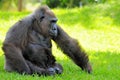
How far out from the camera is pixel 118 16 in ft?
52.1

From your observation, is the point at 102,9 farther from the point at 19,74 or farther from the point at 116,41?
the point at 19,74

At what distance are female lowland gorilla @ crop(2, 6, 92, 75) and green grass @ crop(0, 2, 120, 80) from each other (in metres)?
0.20

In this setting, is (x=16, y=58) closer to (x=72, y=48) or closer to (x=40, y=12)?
(x=40, y=12)

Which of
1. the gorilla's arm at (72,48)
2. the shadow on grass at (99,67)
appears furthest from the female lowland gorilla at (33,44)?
the shadow on grass at (99,67)

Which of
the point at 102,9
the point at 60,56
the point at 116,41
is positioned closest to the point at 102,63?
the point at 60,56

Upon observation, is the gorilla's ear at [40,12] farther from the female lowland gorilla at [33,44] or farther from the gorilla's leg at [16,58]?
the gorilla's leg at [16,58]

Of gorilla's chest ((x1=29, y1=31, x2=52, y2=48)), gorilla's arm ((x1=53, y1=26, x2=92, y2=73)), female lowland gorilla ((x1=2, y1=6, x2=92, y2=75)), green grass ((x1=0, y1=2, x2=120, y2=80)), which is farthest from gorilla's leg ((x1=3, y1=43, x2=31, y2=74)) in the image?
gorilla's arm ((x1=53, y1=26, x2=92, y2=73))

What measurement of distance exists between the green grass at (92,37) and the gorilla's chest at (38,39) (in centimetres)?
57

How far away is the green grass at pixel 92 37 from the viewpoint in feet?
24.6

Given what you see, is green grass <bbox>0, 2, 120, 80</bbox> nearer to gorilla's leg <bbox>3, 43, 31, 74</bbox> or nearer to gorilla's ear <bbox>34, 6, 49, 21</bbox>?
gorilla's leg <bbox>3, 43, 31, 74</bbox>

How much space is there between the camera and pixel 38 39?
24.3 feet

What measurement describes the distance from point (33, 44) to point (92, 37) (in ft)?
21.2

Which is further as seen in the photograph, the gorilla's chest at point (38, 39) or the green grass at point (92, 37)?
the green grass at point (92, 37)

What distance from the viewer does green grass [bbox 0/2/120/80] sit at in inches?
295
